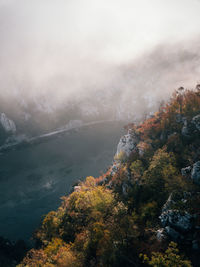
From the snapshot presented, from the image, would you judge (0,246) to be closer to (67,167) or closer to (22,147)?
(67,167)

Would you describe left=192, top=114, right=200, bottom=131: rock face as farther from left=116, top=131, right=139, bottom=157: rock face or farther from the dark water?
the dark water

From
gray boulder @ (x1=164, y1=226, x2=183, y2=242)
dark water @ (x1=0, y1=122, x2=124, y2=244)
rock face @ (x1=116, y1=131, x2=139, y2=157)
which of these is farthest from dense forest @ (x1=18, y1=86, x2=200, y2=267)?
dark water @ (x1=0, y1=122, x2=124, y2=244)

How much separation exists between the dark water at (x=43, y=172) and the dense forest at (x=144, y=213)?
127 ft

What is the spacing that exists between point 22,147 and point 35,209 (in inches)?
3800

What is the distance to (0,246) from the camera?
231 ft

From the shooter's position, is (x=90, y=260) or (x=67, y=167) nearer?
(x=90, y=260)

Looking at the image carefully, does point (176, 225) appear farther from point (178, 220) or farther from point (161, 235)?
point (161, 235)

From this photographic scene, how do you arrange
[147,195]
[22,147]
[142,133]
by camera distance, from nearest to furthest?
[147,195]
[142,133]
[22,147]

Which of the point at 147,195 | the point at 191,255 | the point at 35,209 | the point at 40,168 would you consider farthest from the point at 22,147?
the point at 191,255

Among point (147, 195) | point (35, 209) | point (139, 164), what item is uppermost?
point (139, 164)

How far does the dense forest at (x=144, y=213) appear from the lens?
1169 inches

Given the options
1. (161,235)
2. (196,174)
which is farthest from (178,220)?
(196,174)

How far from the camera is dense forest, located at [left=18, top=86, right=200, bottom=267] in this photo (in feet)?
97.5

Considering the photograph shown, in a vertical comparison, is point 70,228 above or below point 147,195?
below
